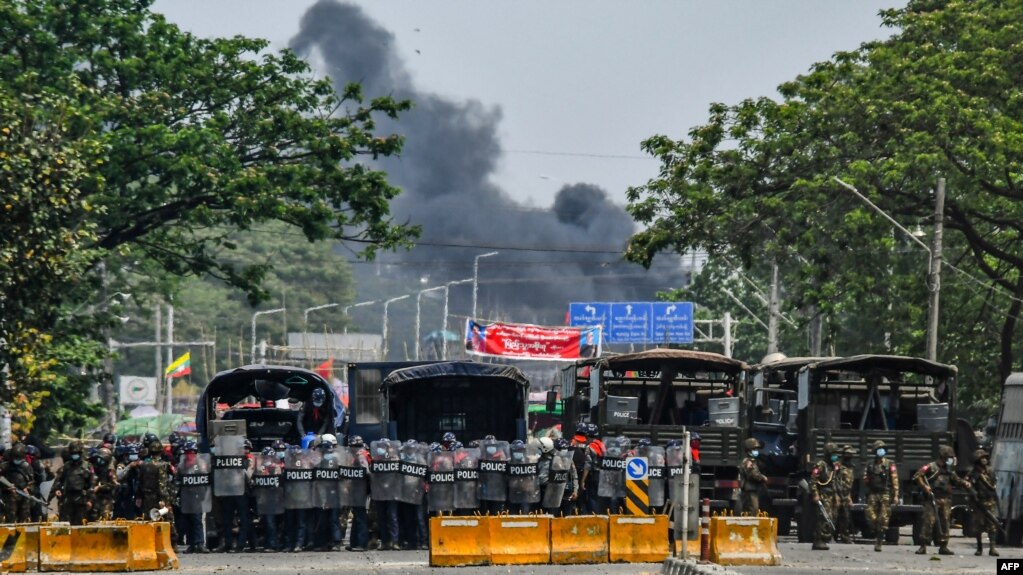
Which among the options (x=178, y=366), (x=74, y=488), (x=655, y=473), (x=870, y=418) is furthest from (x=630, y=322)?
(x=74, y=488)

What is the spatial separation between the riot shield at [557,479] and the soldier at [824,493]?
401cm

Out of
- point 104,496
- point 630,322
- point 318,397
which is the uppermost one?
point 630,322

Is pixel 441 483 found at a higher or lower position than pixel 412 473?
lower

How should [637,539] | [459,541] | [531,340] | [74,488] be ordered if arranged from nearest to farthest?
[459,541] → [637,539] → [74,488] → [531,340]

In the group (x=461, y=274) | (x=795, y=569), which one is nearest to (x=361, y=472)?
(x=795, y=569)

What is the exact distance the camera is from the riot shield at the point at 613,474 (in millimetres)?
25438

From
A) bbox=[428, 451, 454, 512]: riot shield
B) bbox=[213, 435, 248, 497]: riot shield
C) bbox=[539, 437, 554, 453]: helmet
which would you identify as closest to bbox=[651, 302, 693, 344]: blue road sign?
bbox=[539, 437, 554, 453]: helmet

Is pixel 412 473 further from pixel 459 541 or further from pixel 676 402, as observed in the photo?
pixel 676 402

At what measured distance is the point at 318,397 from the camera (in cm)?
3206

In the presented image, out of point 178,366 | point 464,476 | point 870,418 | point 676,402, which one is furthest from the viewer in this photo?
point 178,366

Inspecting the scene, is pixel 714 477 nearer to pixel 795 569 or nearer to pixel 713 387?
pixel 713 387

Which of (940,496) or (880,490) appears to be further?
(880,490)

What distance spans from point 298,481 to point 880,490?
30.0 feet

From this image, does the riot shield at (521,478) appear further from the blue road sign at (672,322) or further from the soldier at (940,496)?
the blue road sign at (672,322)
